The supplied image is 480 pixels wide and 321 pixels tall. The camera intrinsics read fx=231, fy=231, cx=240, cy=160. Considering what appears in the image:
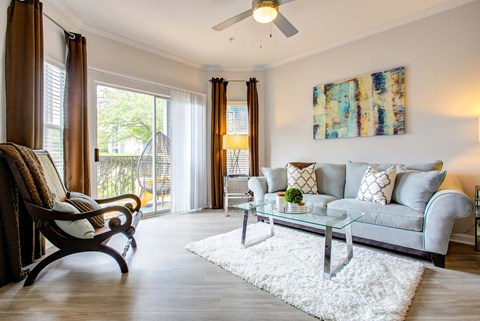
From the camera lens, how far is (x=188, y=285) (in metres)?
1.89

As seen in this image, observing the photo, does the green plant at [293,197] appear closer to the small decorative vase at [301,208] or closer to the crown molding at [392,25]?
the small decorative vase at [301,208]

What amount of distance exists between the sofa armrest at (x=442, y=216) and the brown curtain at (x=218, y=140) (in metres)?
3.30

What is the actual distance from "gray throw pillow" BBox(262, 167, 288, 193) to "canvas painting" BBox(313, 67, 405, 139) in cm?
98

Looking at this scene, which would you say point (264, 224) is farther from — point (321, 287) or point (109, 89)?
point (109, 89)

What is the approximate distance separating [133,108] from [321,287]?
376cm

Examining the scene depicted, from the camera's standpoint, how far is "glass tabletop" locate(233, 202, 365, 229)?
2.02 metres

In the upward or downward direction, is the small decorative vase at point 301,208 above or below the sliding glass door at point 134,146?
below

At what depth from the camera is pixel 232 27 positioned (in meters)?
3.32

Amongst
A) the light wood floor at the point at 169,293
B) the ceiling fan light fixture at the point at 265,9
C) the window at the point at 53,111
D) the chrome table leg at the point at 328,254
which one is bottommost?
the light wood floor at the point at 169,293

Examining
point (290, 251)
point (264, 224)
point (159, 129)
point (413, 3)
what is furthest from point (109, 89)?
point (413, 3)

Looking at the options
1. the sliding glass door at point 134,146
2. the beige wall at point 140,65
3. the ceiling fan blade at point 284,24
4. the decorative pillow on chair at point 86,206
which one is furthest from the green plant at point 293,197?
the beige wall at point 140,65

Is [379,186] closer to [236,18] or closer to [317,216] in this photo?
[317,216]

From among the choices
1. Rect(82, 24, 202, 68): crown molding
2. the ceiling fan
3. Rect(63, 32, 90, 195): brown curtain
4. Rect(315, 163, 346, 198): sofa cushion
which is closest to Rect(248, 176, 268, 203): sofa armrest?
Rect(315, 163, 346, 198): sofa cushion

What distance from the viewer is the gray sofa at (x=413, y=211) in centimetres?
211
